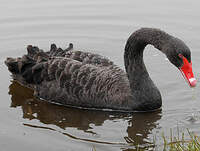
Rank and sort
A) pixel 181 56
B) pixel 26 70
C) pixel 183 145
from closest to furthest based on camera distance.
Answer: pixel 183 145 → pixel 181 56 → pixel 26 70

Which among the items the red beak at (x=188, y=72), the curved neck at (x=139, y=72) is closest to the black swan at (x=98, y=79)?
the curved neck at (x=139, y=72)

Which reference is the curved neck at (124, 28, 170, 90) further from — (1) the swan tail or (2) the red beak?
(1) the swan tail

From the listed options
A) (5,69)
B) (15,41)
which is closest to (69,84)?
(5,69)

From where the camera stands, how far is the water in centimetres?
562

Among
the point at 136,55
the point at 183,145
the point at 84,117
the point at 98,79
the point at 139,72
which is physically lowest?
the point at 84,117

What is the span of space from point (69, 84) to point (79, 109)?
40 cm

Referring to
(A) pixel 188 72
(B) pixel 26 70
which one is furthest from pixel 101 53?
(A) pixel 188 72

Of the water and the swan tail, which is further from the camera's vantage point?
the swan tail

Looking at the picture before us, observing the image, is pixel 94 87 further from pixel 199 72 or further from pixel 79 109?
pixel 199 72

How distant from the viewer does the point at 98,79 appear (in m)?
6.39

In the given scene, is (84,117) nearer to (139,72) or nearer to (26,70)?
(139,72)

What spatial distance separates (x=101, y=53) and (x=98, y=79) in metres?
2.00

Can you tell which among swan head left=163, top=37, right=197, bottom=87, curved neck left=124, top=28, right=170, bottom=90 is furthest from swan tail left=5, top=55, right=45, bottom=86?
swan head left=163, top=37, right=197, bottom=87

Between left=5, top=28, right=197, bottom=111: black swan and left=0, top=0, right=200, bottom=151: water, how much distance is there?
154 millimetres
